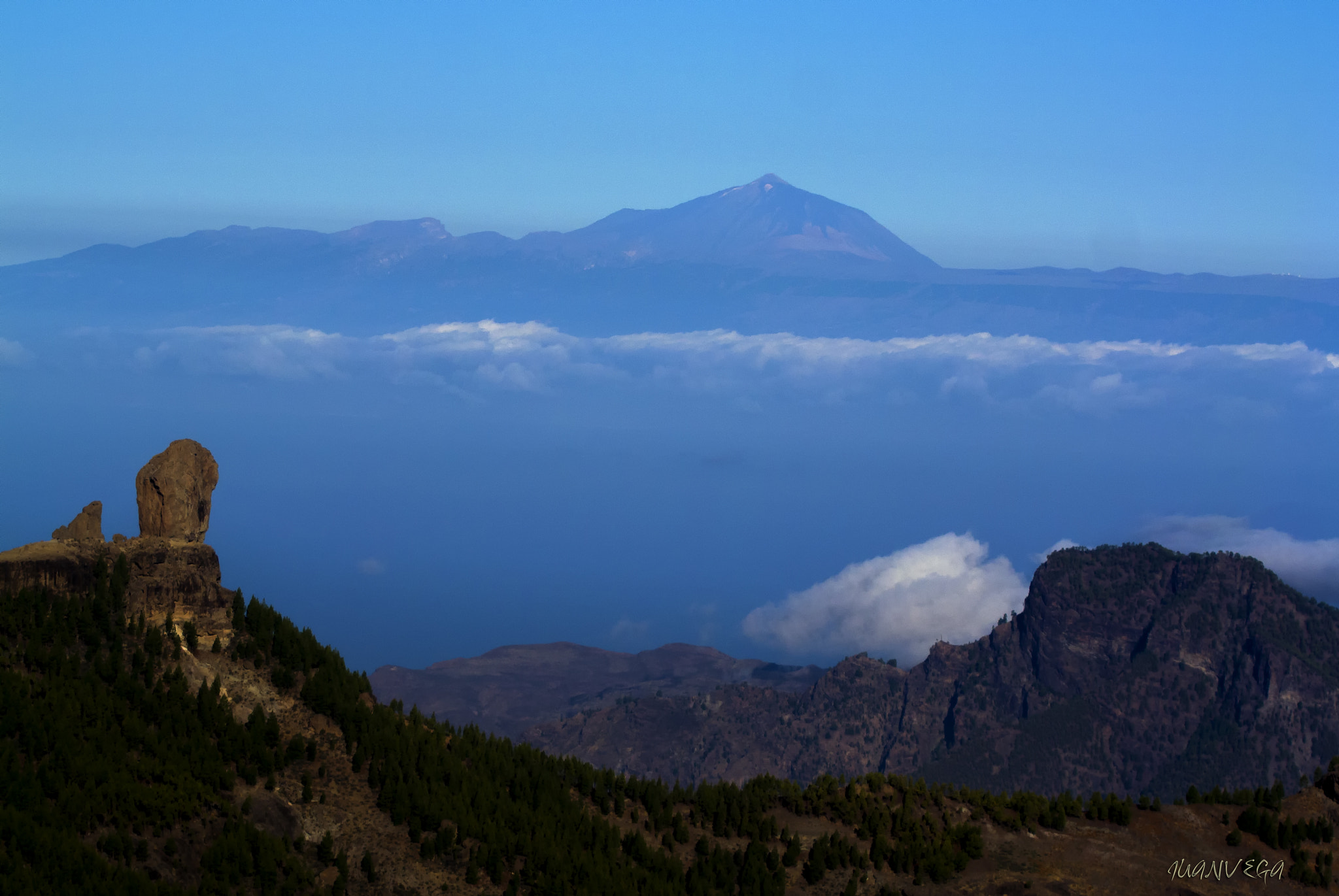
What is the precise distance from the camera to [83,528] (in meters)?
105

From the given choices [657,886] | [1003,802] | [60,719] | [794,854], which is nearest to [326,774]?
[60,719]

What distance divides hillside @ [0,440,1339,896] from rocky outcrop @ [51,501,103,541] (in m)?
0.18

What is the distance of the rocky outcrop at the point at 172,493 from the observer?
107 m

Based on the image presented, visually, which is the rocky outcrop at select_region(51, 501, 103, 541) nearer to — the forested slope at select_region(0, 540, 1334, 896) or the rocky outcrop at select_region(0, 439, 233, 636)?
the rocky outcrop at select_region(0, 439, 233, 636)

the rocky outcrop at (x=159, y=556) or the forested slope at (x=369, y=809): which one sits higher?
the rocky outcrop at (x=159, y=556)

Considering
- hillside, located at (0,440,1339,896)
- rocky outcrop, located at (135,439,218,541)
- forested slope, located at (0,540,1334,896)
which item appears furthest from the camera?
rocky outcrop, located at (135,439,218,541)

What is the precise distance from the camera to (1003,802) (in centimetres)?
11562

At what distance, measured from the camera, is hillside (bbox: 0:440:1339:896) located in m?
86.5
